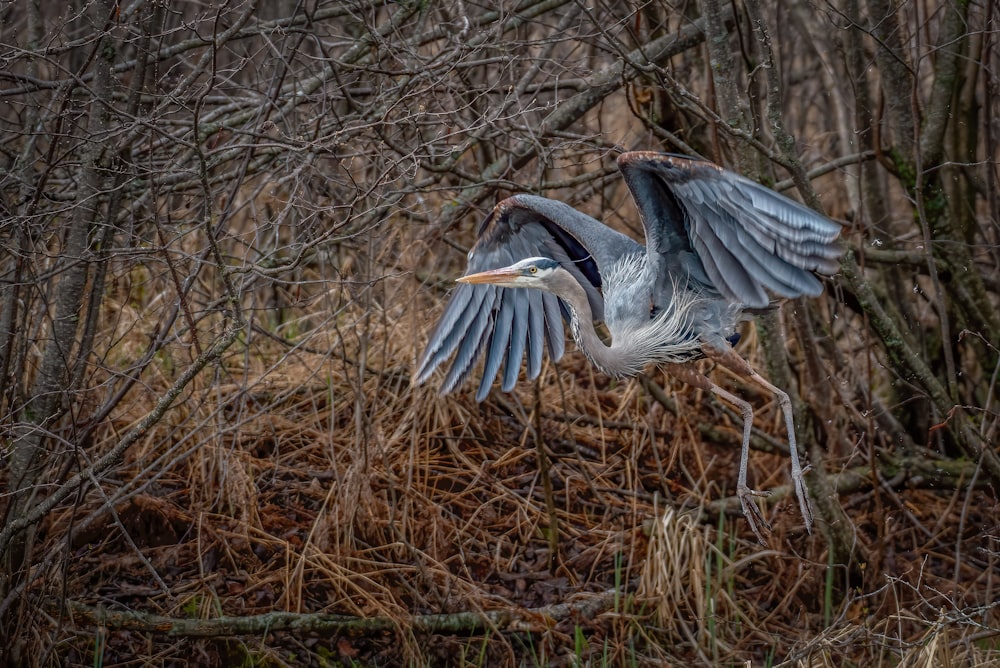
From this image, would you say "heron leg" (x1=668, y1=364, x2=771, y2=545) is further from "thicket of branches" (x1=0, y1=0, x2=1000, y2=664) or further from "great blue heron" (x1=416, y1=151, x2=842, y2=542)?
"thicket of branches" (x1=0, y1=0, x2=1000, y2=664)

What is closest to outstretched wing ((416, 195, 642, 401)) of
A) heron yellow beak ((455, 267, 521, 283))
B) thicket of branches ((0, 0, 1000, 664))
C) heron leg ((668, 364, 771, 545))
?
thicket of branches ((0, 0, 1000, 664))

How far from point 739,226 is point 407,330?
130 inches

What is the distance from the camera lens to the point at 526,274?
5402 mm

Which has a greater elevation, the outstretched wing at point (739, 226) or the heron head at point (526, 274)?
the outstretched wing at point (739, 226)

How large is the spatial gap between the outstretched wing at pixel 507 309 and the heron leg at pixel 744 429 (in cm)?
69

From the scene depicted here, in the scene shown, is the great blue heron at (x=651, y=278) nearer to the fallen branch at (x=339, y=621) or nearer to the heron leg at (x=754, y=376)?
the heron leg at (x=754, y=376)

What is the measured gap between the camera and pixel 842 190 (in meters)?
8.89

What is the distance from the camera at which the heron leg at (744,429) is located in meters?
4.98

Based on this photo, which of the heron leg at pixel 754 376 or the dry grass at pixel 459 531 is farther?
the dry grass at pixel 459 531

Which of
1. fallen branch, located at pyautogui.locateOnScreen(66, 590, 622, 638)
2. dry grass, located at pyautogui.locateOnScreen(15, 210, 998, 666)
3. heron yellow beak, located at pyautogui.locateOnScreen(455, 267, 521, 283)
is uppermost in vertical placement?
heron yellow beak, located at pyautogui.locateOnScreen(455, 267, 521, 283)

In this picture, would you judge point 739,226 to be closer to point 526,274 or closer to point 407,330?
point 526,274

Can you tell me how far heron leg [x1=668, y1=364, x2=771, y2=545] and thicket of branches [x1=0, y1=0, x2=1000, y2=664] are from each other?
0.61 m

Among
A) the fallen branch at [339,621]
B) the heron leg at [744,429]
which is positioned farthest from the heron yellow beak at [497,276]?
the fallen branch at [339,621]

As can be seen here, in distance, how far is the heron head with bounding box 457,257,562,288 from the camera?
5.36 meters
